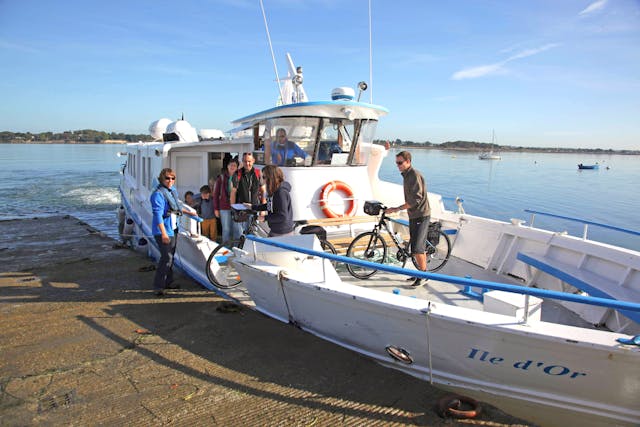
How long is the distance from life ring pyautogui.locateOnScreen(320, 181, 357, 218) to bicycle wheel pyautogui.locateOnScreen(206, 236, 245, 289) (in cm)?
178

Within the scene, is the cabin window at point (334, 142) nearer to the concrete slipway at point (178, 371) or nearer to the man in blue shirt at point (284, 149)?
the man in blue shirt at point (284, 149)

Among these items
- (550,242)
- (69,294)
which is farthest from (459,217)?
(69,294)

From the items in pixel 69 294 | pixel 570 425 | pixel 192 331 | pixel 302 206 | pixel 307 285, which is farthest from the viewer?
pixel 302 206

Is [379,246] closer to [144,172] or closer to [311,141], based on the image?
[311,141]

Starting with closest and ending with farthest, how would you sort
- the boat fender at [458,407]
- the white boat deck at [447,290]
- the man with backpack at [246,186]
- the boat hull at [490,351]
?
1. the boat hull at [490,351]
2. the boat fender at [458,407]
3. the white boat deck at [447,290]
4. the man with backpack at [246,186]

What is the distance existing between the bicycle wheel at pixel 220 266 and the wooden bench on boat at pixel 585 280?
429 centimetres

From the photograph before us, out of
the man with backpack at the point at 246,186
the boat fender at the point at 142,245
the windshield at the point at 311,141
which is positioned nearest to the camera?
the man with backpack at the point at 246,186

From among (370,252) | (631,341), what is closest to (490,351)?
(631,341)

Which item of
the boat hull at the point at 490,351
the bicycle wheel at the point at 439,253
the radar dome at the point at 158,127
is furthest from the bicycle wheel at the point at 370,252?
the radar dome at the point at 158,127

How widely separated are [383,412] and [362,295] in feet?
3.48

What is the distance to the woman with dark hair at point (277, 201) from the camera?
516 centimetres

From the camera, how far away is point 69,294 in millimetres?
6484

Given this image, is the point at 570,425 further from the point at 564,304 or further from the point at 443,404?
the point at 564,304

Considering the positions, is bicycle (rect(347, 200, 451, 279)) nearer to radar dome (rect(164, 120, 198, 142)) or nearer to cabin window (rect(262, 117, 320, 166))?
cabin window (rect(262, 117, 320, 166))
